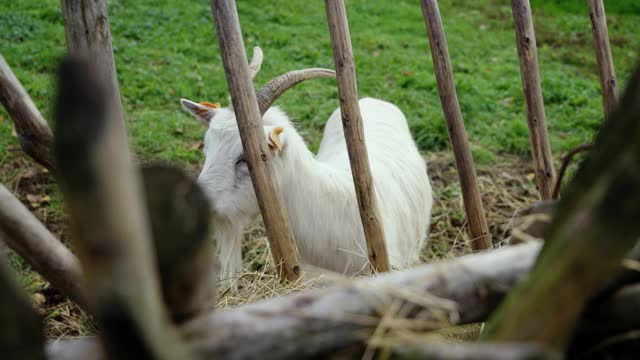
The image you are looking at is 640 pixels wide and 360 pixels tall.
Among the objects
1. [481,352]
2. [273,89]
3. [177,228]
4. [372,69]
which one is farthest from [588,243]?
[372,69]

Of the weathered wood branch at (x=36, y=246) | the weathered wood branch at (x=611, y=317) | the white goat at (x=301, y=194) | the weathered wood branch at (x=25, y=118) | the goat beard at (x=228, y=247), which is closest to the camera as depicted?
the weathered wood branch at (x=611, y=317)

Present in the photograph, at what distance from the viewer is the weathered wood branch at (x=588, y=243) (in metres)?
1.32

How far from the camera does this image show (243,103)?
3.24 metres

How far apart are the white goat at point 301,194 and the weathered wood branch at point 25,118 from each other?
1364mm

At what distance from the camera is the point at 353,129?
337 cm

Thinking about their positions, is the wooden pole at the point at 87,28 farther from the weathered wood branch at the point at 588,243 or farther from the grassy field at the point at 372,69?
the grassy field at the point at 372,69

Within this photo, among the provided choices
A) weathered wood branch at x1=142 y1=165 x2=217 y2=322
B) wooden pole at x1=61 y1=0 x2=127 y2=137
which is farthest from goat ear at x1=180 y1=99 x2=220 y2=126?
weathered wood branch at x1=142 y1=165 x2=217 y2=322

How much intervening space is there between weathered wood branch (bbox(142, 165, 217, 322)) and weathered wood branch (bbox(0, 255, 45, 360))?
0.86ft

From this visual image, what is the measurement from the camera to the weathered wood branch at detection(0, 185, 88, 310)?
1790 mm

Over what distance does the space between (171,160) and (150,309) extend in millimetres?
5079

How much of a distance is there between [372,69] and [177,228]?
725 centimetres

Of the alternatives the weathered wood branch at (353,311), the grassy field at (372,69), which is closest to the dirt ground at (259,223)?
the grassy field at (372,69)

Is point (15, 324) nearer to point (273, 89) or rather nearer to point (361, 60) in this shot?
point (273, 89)

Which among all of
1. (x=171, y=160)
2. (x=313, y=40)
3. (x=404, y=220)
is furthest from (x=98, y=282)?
(x=313, y=40)
